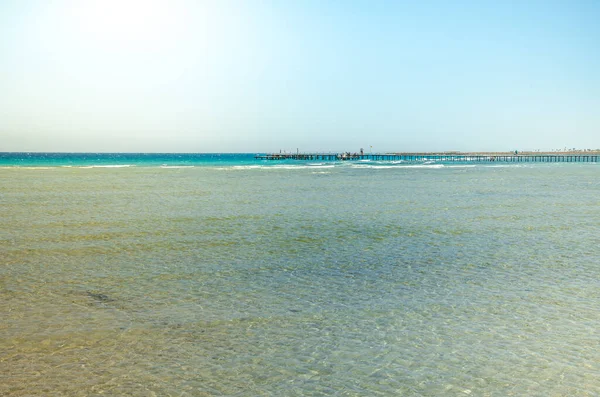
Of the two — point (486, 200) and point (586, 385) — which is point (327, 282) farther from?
point (486, 200)

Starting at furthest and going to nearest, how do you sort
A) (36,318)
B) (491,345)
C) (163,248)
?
1. (163,248)
2. (36,318)
3. (491,345)

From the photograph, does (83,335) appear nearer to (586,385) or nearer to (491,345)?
(491,345)

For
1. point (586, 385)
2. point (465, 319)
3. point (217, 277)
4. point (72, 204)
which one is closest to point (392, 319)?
point (465, 319)

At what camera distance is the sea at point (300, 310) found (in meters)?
5.88

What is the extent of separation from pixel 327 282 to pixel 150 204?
1688 centimetres

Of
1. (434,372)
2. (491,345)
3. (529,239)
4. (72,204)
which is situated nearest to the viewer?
(434,372)

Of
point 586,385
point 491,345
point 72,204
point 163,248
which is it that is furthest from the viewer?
point 72,204

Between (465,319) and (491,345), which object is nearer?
(491,345)

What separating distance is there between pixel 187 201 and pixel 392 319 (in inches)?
780

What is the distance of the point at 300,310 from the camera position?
27.2 ft

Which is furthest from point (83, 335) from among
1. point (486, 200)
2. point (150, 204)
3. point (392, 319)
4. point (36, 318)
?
point (486, 200)

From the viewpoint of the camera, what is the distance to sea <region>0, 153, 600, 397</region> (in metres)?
5.88

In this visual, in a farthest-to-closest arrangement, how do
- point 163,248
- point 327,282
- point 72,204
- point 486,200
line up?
point 486,200 → point 72,204 → point 163,248 → point 327,282

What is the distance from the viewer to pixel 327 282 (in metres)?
10.0
